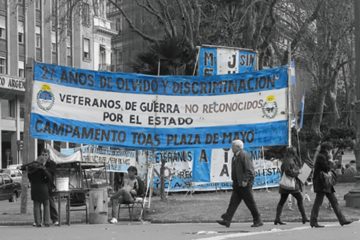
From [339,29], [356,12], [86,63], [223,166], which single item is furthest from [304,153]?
[86,63]

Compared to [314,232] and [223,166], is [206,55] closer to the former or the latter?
[223,166]

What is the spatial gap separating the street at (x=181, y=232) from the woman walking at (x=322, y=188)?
226 mm

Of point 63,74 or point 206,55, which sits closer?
point 63,74

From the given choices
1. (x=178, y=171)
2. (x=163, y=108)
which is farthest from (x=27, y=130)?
(x=178, y=171)

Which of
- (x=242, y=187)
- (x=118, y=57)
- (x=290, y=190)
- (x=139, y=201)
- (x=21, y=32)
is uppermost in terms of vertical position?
(x=118, y=57)

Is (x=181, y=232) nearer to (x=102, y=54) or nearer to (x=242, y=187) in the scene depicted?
(x=242, y=187)

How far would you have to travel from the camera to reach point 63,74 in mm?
18094

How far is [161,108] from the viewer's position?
60.1 ft

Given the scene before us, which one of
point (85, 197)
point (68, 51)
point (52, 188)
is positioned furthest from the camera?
point (68, 51)

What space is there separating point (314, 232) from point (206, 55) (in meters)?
8.69

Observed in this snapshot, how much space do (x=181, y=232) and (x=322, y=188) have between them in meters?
2.90

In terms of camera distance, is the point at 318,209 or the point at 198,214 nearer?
the point at 318,209

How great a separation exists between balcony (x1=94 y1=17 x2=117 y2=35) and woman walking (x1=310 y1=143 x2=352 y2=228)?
58745 mm

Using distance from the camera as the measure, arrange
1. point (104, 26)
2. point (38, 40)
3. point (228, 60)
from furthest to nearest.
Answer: point (104, 26) → point (38, 40) → point (228, 60)
